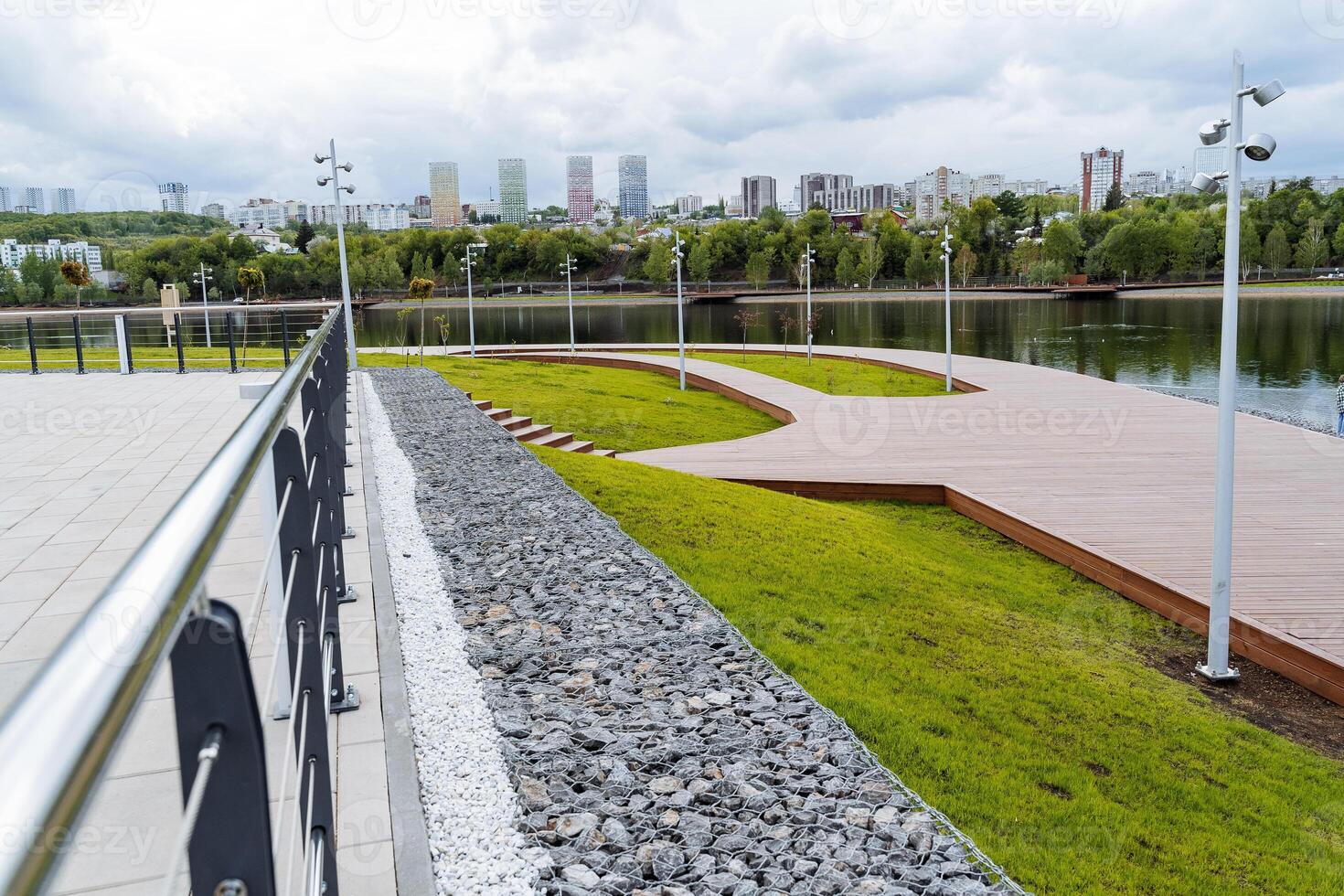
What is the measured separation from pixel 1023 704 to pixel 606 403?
13.8 metres

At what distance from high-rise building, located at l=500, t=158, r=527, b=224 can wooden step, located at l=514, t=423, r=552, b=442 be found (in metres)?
176

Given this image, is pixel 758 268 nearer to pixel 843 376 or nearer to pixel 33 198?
pixel 843 376

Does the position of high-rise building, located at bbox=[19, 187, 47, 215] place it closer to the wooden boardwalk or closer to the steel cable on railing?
the wooden boardwalk

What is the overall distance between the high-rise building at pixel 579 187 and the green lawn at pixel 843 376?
154m

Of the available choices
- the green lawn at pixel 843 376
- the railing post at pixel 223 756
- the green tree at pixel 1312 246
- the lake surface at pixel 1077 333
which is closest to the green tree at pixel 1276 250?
the green tree at pixel 1312 246

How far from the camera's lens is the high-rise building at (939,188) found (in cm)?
17525

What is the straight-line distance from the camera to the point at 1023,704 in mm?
5523

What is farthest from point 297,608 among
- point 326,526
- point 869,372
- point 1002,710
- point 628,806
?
point 869,372

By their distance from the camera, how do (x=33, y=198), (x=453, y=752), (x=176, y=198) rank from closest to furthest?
1. (x=453, y=752)
2. (x=33, y=198)
3. (x=176, y=198)

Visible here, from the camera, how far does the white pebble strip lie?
8.90 ft

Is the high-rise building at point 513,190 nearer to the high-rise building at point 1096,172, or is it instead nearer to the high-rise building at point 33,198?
the high-rise building at point 1096,172

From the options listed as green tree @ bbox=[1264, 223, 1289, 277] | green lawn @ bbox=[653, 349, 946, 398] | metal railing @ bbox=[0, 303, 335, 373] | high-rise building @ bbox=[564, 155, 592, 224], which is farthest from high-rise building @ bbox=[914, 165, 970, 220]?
metal railing @ bbox=[0, 303, 335, 373]

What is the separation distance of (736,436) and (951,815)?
13.7 m

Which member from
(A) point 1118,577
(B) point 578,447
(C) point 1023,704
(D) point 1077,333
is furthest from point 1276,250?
(C) point 1023,704
